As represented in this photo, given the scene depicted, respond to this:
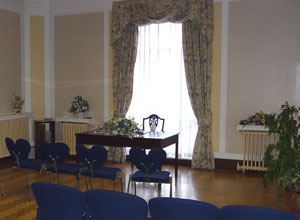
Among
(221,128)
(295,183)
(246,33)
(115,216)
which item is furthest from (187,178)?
(115,216)

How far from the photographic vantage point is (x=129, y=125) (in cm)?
647

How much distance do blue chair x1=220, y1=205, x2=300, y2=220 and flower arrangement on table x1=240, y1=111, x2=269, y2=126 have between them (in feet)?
14.6

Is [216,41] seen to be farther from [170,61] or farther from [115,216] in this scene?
[115,216]

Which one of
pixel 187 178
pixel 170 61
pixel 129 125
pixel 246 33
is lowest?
pixel 187 178

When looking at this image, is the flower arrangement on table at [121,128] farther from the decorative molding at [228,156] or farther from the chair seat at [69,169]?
the decorative molding at [228,156]

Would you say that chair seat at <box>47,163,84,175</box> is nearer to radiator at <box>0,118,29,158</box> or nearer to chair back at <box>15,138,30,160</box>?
chair back at <box>15,138,30,160</box>

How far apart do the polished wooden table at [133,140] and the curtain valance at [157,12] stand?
2505 millimetres

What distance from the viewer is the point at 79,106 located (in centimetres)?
828

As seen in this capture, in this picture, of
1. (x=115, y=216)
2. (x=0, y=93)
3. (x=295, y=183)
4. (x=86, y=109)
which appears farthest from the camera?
(x=86, y=109)

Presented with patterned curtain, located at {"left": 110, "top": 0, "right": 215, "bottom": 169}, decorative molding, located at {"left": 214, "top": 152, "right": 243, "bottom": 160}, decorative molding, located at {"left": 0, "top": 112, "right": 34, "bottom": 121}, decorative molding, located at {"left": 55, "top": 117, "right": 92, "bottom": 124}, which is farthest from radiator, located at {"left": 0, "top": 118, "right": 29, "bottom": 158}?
decorative molding, located at {"left": 214, "top": 152, "right": 243, "bottom": 160}

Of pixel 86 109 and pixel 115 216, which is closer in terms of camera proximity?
pixel 115 216

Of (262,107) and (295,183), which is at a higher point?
(262,107)

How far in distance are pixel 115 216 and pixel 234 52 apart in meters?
5.16

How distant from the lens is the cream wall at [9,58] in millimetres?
7840
